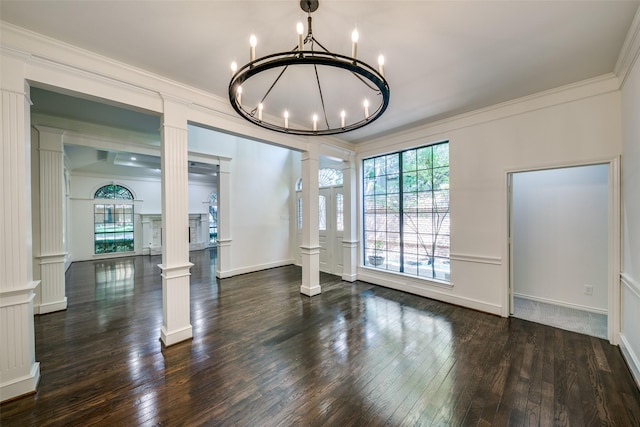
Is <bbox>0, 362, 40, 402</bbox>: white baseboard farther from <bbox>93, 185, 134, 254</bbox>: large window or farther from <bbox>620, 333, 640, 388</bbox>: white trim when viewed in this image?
<bbox>93, 185, 134, 254</bbox>: large window

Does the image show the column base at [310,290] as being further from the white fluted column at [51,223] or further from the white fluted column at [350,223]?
the white fluted column at [51,223]

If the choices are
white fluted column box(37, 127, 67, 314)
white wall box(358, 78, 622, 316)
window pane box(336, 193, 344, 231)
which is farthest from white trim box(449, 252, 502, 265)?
white fluted column box(37, 127, 67, 314)

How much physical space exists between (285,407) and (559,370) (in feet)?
8.41

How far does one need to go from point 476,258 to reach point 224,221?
199 inches

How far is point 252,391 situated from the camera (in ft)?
6.68

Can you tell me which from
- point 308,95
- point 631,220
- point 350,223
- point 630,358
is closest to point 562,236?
point 631,220

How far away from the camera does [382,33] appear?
2.04 metres

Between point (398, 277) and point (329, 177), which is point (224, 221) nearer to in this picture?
point (329, 177)

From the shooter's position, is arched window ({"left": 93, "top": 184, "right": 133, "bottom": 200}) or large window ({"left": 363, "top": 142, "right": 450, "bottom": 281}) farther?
arched window ({"left": 93, "top": 184, "right": 133, "bottom": 200})

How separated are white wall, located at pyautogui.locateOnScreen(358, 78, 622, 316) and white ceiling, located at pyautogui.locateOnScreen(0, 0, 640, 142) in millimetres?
388

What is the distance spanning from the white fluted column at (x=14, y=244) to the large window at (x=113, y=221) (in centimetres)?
774

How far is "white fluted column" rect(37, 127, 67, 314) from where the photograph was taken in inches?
145

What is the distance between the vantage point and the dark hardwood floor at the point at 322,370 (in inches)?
70.7

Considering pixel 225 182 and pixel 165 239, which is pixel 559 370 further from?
pixel 225 182
